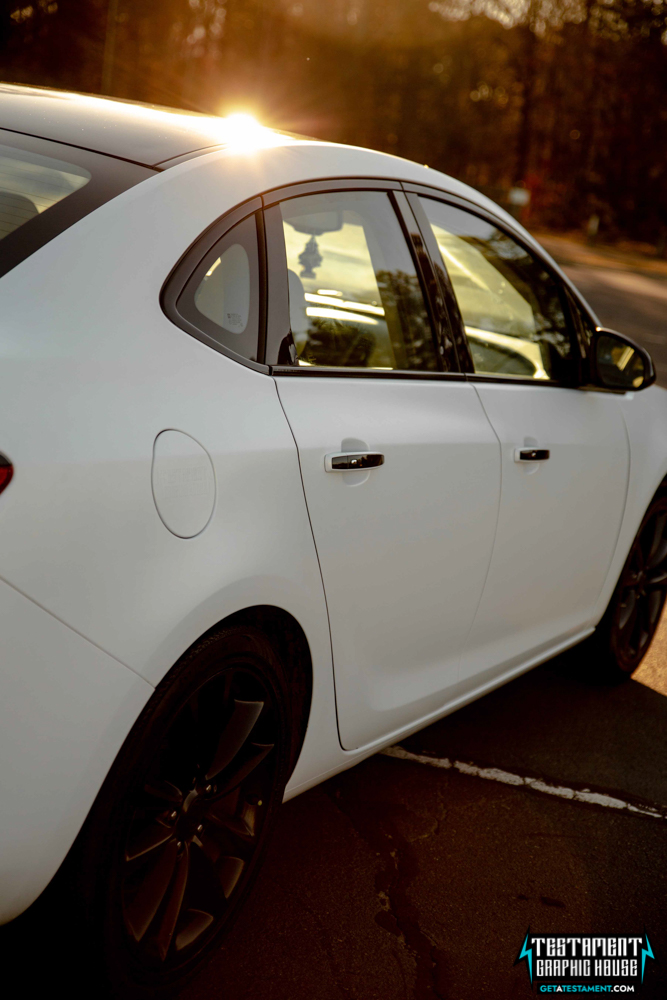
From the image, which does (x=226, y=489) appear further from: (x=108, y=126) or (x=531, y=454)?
(x=531, y=454)

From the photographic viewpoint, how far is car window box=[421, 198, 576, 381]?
305 cm

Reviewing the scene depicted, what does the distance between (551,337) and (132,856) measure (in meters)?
2.36

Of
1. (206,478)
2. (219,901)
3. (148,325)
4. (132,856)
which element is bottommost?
(219,901)

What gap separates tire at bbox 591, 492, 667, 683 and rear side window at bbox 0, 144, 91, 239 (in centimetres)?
268

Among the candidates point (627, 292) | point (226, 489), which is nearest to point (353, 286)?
point (226, 489)

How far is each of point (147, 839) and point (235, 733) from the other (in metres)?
0.29

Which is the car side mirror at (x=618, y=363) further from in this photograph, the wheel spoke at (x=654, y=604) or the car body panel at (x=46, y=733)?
the car body panel at (x=46, y=733)

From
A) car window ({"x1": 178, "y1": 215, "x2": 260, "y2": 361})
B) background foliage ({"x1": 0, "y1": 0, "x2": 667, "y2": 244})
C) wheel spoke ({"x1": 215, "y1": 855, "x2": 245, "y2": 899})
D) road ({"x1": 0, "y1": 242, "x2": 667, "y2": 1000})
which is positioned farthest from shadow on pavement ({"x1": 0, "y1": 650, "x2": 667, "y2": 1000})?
background foliage ({"x1": 0, "y1": 0, "x2": 667, "y2": 244})

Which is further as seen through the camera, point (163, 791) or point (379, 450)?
point (379, 450)

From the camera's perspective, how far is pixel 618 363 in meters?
3.61

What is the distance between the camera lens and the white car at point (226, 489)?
1.63 m

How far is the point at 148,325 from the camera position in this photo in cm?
188

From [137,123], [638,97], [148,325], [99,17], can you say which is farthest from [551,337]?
[638,97]

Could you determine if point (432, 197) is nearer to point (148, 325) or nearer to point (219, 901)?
point (148, 325)
